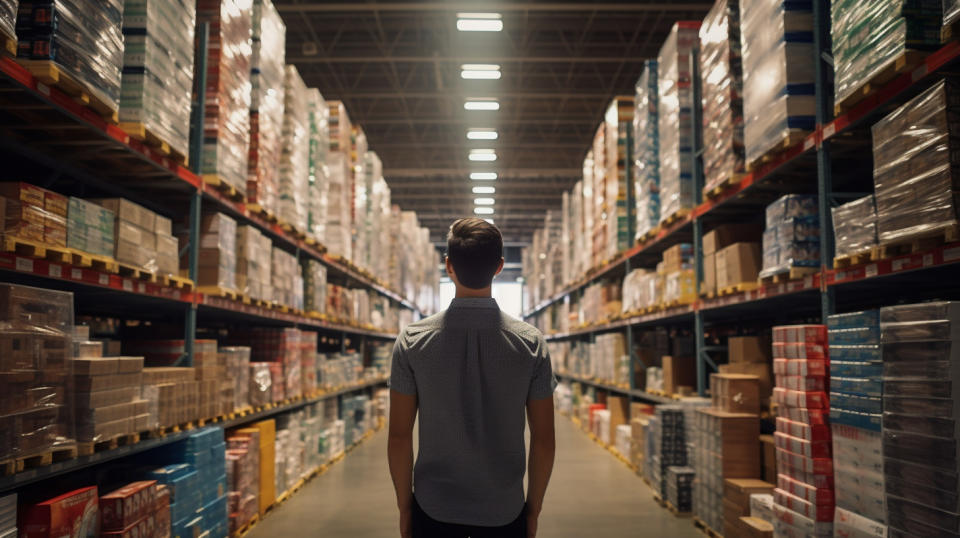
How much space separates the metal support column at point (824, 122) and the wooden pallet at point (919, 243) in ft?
2.35

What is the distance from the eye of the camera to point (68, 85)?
11.3 ft

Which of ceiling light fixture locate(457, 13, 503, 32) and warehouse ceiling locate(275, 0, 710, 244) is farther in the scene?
warehouse ceiling locate(275, 0, 710, 244)

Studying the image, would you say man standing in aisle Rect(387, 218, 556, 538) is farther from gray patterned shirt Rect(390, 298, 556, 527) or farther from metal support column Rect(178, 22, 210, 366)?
metal support column Rect(178, 22, 210, 366)

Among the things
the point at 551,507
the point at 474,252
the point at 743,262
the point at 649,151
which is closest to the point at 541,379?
the point at 474,252

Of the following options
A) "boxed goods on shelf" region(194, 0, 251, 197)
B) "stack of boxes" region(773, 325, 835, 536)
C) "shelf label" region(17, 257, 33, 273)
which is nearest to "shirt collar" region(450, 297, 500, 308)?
"shelf label" region(17, 257, 33, 273)

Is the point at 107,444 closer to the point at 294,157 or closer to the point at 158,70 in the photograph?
the point at 158,70

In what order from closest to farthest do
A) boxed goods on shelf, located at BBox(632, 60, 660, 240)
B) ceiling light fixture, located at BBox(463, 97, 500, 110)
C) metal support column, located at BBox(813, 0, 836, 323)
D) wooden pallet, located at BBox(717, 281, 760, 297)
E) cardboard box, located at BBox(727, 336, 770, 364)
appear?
metal support column, located at BBox(813, 0, 836, 323) < wooden pallet, located at BBox(717, 281, 760, 297) < cardboard box, located at BBox(727, 336, 770, 364) < boxed goods on shelf, located at BBox(632, 60, 660, 240) < ceiling light fixture, located at BBox(463, 97, 500, 110)

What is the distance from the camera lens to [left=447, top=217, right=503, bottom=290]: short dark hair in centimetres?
223

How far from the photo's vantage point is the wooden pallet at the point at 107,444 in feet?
11.7

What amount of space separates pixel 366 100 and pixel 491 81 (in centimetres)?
385

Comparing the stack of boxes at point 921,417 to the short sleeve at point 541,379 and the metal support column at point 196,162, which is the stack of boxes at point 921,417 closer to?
the short sleeve at point 541,379

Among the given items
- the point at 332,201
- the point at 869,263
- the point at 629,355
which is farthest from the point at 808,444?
the point at 332,201

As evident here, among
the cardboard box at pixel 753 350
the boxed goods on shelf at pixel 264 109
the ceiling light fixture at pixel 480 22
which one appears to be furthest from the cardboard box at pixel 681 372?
the ceiling light fixture at pixel 480 22

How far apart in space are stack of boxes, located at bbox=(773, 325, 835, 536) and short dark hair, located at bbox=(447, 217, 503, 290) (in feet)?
9.67
